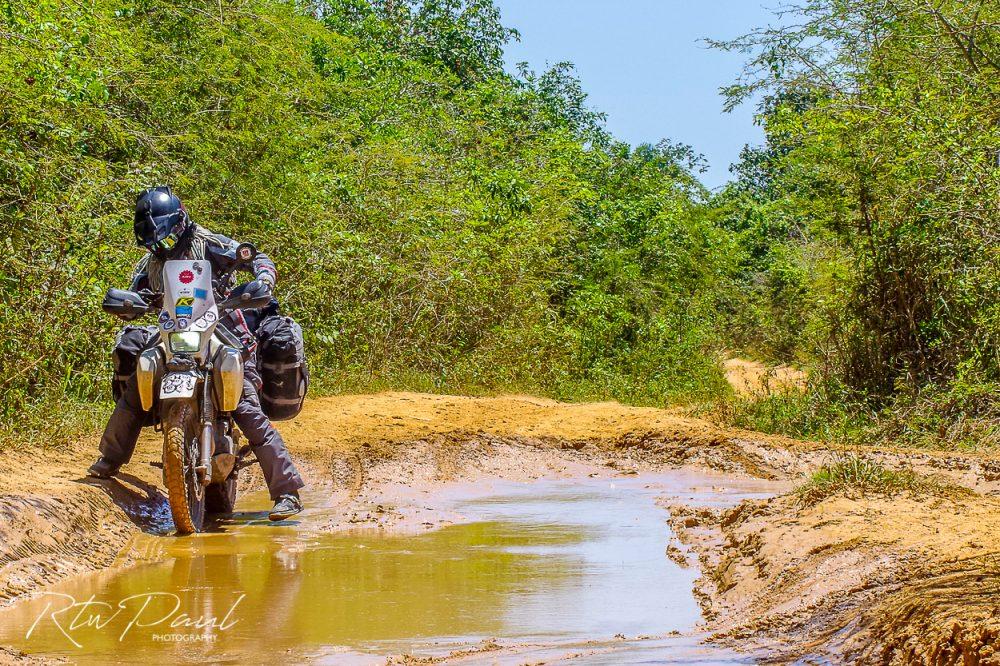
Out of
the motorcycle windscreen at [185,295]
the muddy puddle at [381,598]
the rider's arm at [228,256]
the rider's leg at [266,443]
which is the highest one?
the rider's arm at [228,256]

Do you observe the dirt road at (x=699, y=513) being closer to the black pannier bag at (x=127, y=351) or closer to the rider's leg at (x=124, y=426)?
the rider's leg at (x=124, y=426)

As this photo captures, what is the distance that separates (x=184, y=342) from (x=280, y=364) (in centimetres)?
112

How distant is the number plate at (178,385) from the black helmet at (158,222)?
2.59 feet

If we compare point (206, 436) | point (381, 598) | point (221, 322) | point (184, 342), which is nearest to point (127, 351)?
point (221, 322)

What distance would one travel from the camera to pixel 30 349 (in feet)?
31.3

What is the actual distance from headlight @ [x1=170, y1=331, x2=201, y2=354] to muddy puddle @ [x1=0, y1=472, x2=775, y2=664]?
1.09 meters

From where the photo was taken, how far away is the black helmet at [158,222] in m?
7.20

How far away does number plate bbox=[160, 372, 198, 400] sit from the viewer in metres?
6.85

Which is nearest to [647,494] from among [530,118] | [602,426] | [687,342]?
[602,426]

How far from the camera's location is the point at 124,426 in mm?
7516

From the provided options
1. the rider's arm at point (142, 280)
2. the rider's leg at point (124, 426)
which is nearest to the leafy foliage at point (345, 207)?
Result: the rider's leg at point (124, 426)

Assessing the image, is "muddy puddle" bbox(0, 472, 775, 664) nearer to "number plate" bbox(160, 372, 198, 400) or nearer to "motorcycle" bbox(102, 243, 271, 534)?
"motorcycle" bbox(102, 243, 271, 534)

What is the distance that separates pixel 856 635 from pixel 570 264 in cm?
1742

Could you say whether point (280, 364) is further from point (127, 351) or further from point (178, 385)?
point (178, 385)
